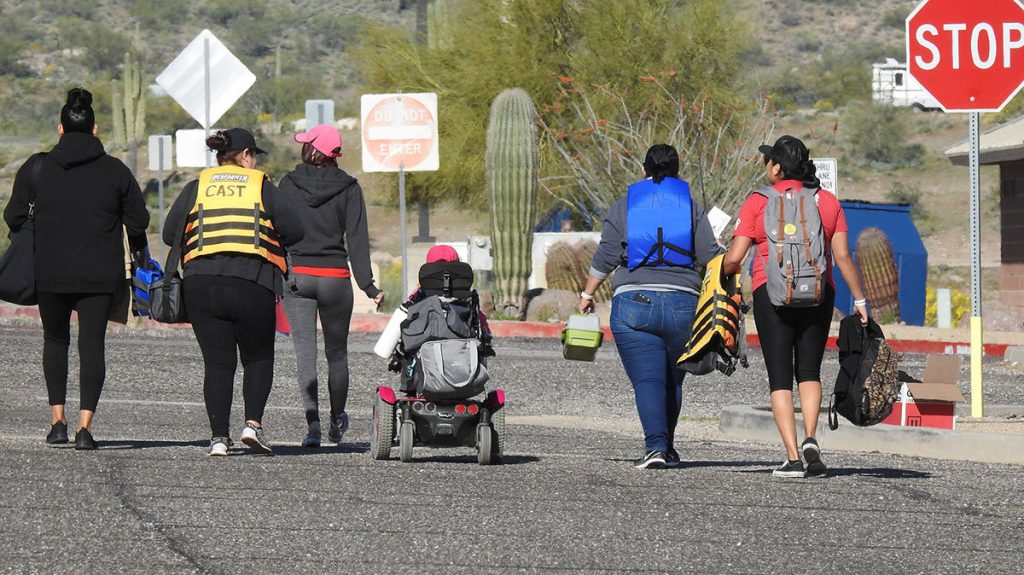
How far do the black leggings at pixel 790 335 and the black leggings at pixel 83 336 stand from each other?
3.61 metres

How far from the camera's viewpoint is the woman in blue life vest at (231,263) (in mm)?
10195

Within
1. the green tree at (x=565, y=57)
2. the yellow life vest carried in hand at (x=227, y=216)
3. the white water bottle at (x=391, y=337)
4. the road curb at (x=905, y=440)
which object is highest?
the green tree at (x=565, y=57)

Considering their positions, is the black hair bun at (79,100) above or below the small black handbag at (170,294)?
above

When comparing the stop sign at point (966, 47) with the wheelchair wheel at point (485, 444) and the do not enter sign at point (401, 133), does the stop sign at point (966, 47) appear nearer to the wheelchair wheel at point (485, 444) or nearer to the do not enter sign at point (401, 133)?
the wheelchair wheel at point (485, 444)

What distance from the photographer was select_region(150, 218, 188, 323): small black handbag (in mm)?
10211

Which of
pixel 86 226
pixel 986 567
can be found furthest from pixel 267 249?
pixel 986 567

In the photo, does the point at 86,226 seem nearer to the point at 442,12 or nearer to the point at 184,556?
the point at 184,556

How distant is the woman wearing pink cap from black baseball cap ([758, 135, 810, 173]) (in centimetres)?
246

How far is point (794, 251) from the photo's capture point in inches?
387

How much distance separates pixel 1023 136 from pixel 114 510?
65.0 feet

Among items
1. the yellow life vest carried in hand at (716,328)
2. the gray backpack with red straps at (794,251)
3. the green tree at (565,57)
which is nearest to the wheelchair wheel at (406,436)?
the yellow life vest carried in hand at (716,328)

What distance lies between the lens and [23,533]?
7.41m

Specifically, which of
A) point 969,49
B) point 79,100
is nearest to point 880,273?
point 969,49

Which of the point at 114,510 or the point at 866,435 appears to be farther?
the point at 866,435
